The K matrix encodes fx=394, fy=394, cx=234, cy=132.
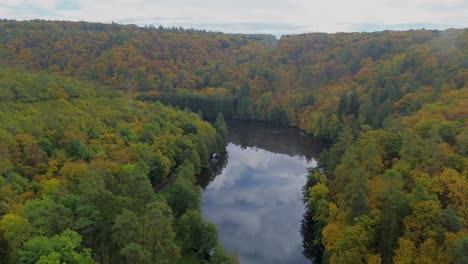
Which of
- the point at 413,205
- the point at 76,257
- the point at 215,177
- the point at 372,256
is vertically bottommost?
the point at 215,177

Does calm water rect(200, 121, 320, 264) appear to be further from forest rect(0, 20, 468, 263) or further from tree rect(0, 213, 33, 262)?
tree rect(0, 213, 33, 262)

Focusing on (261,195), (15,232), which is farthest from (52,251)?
(261,195)

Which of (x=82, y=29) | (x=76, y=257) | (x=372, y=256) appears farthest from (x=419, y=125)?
(x=82, y=29)

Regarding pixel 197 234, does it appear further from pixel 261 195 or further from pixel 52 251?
pixel 261 195

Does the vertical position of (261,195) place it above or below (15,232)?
below

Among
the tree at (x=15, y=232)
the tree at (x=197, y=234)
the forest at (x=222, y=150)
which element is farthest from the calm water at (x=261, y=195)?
the tree at (x=15, y=232)

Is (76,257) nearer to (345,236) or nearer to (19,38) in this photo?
(345,236)

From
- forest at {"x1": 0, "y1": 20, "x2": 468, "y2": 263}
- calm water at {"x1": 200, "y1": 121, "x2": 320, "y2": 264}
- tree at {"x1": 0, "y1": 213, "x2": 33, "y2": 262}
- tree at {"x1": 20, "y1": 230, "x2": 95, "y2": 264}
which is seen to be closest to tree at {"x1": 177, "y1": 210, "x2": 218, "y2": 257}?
forest at {"x1": 0, "y1": 20, "x2": 468, "y2": 263}
